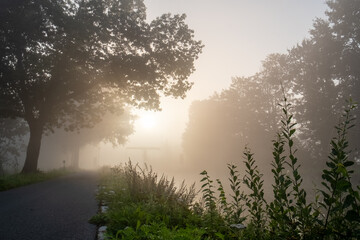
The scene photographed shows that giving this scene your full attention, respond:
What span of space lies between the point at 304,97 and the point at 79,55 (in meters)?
27.0

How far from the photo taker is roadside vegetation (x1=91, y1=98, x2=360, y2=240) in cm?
229

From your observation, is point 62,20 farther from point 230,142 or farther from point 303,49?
point 230,142

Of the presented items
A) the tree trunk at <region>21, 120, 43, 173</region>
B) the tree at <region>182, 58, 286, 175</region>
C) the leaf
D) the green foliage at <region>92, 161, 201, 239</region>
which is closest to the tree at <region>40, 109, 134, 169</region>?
the tree trunk at <region>21, 120, 43, 173</region>

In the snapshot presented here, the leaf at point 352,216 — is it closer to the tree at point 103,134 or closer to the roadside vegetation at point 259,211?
the roadside vegetation at point 259,211

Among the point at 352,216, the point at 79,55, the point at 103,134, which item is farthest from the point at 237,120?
the point at 352,216

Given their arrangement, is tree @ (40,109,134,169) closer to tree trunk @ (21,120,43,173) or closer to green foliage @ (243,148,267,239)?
tree trunk @ (21,120,43,173)

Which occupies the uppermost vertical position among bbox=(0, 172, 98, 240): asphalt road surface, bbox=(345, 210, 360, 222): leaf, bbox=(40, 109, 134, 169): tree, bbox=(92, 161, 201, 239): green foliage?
bbox=(40, 109, 134, 169): tree

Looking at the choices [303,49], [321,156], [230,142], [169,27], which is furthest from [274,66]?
[169,27]

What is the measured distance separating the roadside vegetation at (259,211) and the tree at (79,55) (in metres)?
11.6

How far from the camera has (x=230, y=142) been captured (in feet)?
152

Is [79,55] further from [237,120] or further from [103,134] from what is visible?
[237,120]

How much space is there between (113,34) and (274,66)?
108ft

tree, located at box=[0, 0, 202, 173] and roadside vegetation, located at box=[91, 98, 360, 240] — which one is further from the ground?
tree, located at box=[0, 0, 202, 173]

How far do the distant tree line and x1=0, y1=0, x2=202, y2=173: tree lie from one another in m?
19.2
